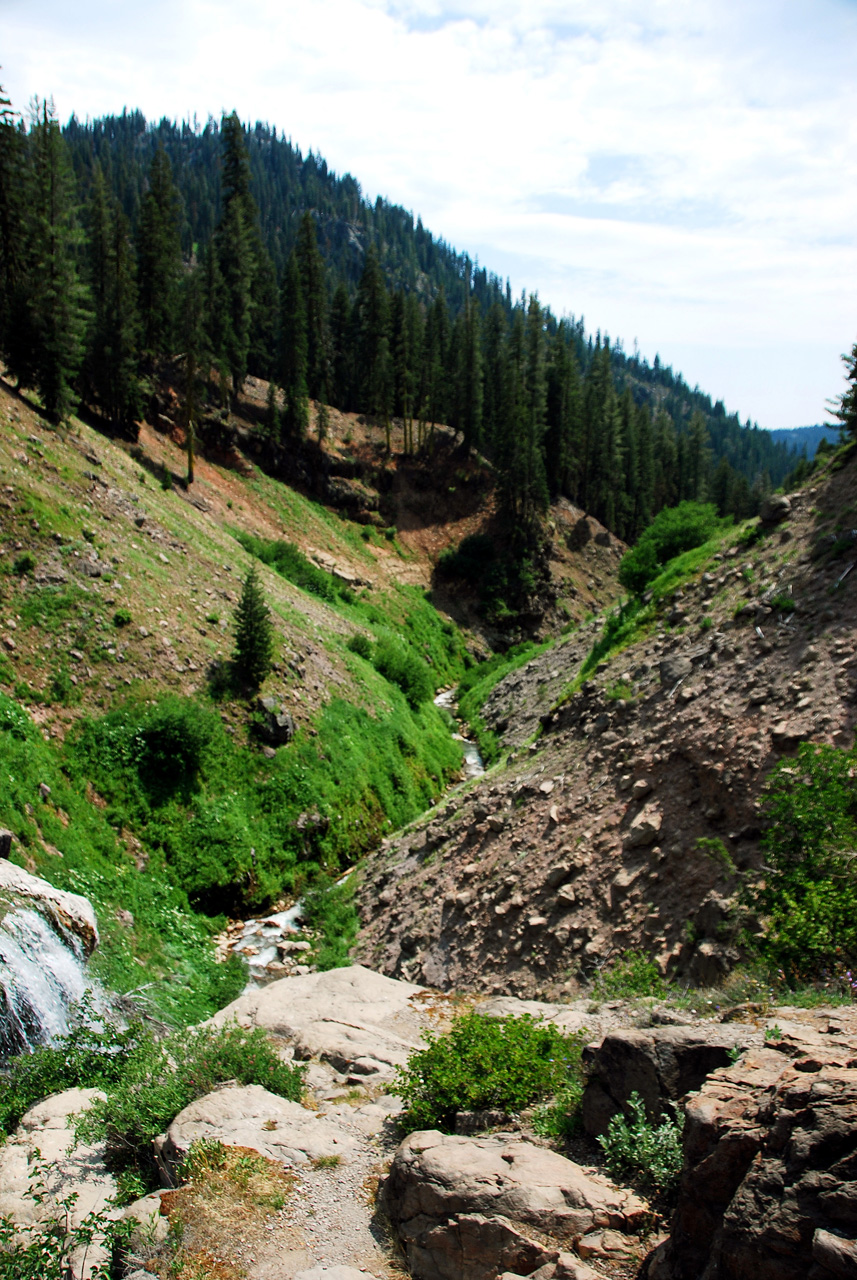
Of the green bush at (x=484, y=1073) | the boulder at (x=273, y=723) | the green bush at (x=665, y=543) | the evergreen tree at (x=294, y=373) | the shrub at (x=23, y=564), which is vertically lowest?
the green bush at (x=484, y=1073)

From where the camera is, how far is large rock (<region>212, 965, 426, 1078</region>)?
1156 centimetres

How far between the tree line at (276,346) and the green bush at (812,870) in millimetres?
27776

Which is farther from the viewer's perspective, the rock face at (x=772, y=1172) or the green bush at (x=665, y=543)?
the green bush at (x=665, y=543)

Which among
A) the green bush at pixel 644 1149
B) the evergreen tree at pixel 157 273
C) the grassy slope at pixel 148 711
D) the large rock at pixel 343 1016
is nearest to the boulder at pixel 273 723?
the grassy slope at pixel 148 711

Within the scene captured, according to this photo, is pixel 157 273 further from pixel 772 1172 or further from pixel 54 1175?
pixel 772 1172

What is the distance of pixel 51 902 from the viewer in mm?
13188

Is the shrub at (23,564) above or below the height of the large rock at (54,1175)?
above

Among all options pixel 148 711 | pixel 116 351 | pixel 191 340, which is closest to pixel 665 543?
pixel 148 711

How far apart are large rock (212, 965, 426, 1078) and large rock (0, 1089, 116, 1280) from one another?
105 inches

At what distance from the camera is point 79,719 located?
19.3 meters

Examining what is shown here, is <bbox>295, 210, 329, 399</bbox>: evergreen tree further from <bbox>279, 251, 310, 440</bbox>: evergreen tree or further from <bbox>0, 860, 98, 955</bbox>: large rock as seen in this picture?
<bbox>0, 860, 98, 955</bbox>: large rock

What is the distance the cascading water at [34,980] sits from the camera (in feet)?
36.8

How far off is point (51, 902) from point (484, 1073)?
336 inches

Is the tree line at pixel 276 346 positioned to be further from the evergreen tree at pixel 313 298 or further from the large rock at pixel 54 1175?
the large rock at pixel 54 1175
